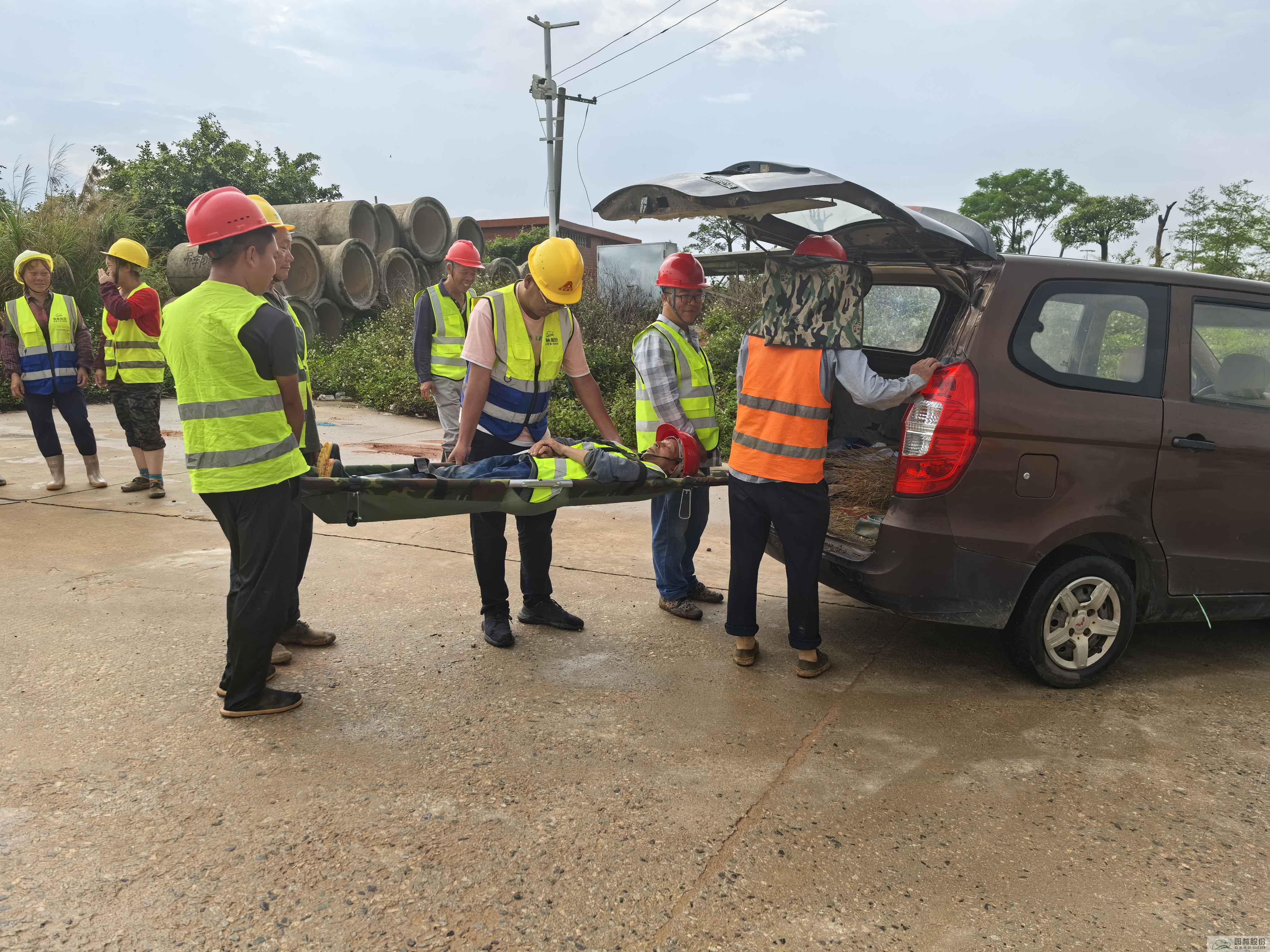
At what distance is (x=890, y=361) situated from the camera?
424 centimetres

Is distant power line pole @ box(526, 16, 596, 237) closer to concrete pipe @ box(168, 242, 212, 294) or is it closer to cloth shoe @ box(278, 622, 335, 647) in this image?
concrete pipe @ box(168, 242, 212, 294)

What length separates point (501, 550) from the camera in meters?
3.99

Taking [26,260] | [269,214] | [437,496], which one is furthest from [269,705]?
[26,260]

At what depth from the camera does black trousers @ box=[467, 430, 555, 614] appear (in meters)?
3.95

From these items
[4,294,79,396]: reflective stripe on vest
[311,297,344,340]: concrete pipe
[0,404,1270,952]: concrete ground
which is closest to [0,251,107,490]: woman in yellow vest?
[4,294,79,396]: reflective stripe on vest

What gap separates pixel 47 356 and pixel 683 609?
522 cm

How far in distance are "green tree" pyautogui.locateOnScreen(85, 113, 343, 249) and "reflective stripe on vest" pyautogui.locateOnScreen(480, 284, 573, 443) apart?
692 inches

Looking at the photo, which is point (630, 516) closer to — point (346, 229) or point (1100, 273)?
point (1100, 273)

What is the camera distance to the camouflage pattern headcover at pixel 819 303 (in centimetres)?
337

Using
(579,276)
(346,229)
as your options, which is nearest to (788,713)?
(579,276)

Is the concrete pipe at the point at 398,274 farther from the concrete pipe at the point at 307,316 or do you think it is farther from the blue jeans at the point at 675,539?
the blue jeans at the point at 675,539

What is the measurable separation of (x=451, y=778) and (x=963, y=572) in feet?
6.22

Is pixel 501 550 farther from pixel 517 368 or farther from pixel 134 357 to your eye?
pixel 134 357

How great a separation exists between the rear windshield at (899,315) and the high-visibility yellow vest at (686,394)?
30.6 inches
